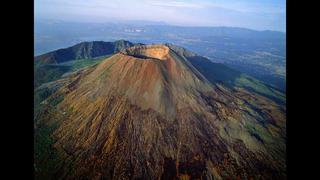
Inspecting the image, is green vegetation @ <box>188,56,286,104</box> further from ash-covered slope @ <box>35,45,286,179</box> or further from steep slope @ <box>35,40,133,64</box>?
steep slope @ <box>35,40,133,64</box>

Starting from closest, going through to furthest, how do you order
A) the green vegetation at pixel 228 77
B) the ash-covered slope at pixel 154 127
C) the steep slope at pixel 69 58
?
1. the ash-covered slope at pixel 154 127
2. the green vegetation at pixel 228 77
3. the steep slope at pixel 69 58

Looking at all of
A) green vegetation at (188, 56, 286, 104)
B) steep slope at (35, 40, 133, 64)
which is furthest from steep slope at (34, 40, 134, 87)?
green vegetation at (188, 56, 286, 104)

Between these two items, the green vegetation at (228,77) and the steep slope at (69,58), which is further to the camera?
the steep slope at (69,58)

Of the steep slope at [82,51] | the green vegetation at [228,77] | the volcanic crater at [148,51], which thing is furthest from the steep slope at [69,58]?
the green vegetation at [228,77]

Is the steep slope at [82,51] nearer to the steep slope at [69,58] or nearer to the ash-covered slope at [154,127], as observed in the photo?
the steep slope at [69,58]

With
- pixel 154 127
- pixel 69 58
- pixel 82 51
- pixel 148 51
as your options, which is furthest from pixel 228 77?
pixel 82 51

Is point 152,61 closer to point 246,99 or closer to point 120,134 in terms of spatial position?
point 120,134
